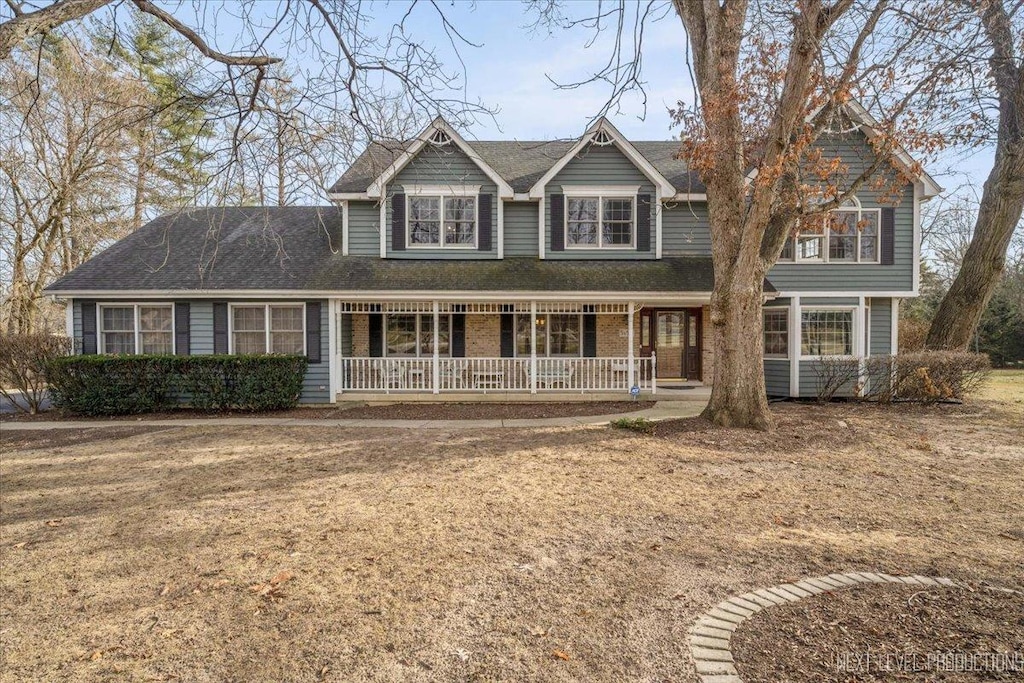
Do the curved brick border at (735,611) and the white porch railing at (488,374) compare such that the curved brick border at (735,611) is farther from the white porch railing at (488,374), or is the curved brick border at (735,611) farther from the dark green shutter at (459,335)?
the dark green shutter at (459,335)

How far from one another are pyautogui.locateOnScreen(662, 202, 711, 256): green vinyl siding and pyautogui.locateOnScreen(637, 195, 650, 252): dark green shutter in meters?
0.56

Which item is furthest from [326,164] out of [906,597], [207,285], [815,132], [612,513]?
[207,285]

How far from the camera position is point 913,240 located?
13.7m

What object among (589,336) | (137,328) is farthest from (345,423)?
(589,336)

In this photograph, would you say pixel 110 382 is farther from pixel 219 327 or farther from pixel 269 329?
pixel 269 329

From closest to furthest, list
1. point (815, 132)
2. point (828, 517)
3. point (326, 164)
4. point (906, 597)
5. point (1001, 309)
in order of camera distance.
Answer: point (906, 597) < point (828, 517) < point (326, 164) < point (815, 132) < point (1001, 309)

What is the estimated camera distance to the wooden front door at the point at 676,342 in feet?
48.6

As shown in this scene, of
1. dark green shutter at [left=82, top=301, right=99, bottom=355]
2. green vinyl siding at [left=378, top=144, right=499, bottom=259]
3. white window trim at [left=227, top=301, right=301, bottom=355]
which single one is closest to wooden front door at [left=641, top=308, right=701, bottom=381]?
green vinyl siding at [left=378, top=144, right=499, bottom=259]

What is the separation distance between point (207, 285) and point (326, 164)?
29.4 ft

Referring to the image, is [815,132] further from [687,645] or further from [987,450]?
[687,645]

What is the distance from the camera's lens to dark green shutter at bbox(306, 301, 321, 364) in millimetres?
12953

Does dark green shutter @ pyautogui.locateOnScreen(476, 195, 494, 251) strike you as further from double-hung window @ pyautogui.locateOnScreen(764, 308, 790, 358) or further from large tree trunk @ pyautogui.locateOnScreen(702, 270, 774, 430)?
double-hung window @ pyautogui.locateOnScreen(764, 308, 790, 358)

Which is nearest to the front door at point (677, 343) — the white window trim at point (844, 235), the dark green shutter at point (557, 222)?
the white window trim at point (844, 235)

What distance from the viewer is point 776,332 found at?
14031 mm
